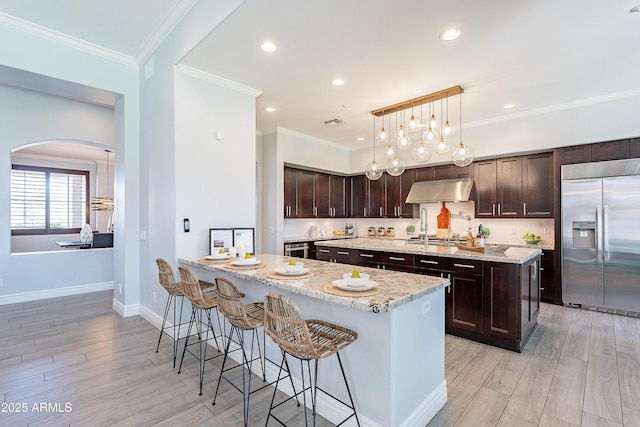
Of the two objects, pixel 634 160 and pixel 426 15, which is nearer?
pixel 426 15

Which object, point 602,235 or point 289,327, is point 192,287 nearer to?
point 289,327

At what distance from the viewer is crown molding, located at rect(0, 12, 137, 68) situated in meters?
3.17

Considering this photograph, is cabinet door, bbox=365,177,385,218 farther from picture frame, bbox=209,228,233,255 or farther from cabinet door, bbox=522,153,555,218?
picture frame, bbox=209,228,233,255

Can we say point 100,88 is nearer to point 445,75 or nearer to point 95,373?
point 95,373

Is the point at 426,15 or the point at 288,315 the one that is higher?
the point at 426,15

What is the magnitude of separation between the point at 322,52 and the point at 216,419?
331cm

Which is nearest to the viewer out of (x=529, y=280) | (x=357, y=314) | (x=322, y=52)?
(x=357, y=314)

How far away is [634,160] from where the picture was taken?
4082mm

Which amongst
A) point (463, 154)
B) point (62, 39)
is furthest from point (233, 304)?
point (62, 39)

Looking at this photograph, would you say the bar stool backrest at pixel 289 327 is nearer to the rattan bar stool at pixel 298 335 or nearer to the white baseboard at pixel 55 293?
the rattan bar stool at pixel 298 335

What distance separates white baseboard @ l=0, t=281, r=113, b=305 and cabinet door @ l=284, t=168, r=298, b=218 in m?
3.54

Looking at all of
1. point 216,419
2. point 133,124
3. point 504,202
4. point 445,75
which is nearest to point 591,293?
point 504,202

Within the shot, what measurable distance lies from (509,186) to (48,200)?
35.7 feet

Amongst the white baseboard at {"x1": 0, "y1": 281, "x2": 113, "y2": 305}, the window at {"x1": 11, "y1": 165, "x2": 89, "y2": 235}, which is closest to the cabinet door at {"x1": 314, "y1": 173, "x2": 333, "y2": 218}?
the white baseboard at {"x1": 0, "y1": 281, "x2": 113, "y2": 305}
